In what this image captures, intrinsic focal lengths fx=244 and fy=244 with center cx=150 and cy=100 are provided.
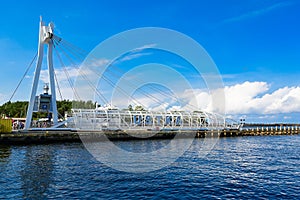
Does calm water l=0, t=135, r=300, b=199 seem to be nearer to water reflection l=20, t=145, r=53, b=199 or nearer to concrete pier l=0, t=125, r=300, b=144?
water reflection l=20, t=145, r=53, b=199

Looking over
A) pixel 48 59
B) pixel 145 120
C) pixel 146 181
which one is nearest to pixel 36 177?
pixel 146 181

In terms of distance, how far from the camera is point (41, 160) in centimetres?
2652

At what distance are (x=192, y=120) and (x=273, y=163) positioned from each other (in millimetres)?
42929

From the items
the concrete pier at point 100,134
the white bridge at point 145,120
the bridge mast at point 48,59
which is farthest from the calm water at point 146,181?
the white bridge at point 145,120

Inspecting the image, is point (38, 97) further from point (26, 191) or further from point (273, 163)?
point (273, 163)

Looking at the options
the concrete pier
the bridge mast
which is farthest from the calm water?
the bridge mast

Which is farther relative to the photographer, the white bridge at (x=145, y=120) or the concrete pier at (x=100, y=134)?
the white bridge at (x=145, y=120)

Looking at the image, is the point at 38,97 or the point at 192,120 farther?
the point at 192,120

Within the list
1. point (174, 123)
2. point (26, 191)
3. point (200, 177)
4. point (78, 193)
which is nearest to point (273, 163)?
point (200, 177)

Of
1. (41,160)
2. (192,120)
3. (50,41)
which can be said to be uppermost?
(50,41)

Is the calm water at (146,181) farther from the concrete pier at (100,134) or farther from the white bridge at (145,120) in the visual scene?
the white bridge at (145,120)

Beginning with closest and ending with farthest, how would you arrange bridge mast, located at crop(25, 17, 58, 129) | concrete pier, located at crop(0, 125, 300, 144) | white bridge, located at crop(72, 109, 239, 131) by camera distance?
concrete pier, located at crop(0, 125, 300, 144)
bridge mast, located at crop(25, 17, 58, 129)
white bridge, located at crop(72, 109, 239, 131)

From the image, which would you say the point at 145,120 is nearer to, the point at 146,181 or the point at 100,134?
the point at 100,134

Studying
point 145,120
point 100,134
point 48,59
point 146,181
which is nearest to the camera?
point 146,181
